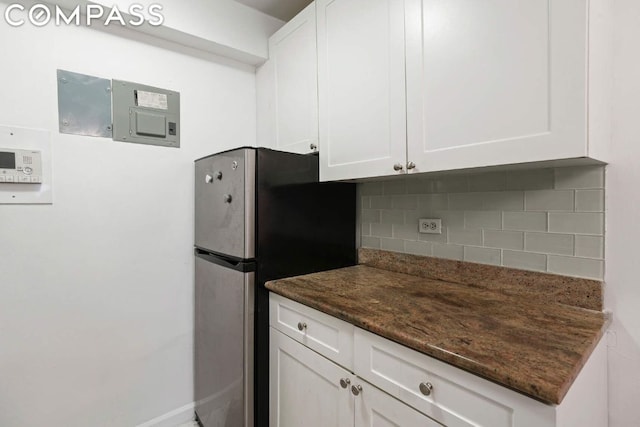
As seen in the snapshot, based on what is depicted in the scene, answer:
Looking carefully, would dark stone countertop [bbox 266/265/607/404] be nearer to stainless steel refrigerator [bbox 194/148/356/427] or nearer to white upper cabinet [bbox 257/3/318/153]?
stainless steel refrigerator [bbox 194/148/356/427]

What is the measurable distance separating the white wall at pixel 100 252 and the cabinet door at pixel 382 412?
4.27ft

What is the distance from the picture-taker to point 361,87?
140cm

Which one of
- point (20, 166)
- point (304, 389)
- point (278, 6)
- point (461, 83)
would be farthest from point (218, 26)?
point (304, 389)

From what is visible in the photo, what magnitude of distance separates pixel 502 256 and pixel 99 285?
193cm

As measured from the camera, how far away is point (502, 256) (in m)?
1.28

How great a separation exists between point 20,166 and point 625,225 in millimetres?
2389

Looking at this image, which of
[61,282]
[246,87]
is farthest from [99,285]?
[246,87]

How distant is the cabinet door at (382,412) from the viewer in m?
0.86

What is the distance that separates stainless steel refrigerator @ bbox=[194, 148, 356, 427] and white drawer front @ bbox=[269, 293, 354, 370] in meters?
0.08

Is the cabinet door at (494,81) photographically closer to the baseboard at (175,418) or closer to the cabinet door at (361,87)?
the cabinet door at (361,87)

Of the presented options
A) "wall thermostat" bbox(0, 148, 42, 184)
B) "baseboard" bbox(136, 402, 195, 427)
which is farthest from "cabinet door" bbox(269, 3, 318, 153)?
"baseboard" bbox(136, 402, 195, 427)

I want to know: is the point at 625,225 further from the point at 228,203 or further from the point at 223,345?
the point at 223,345

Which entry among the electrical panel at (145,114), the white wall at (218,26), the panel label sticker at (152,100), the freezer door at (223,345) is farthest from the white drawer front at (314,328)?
the white wall at (218,26)

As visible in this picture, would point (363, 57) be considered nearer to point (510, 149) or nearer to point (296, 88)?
point (296, 88)
